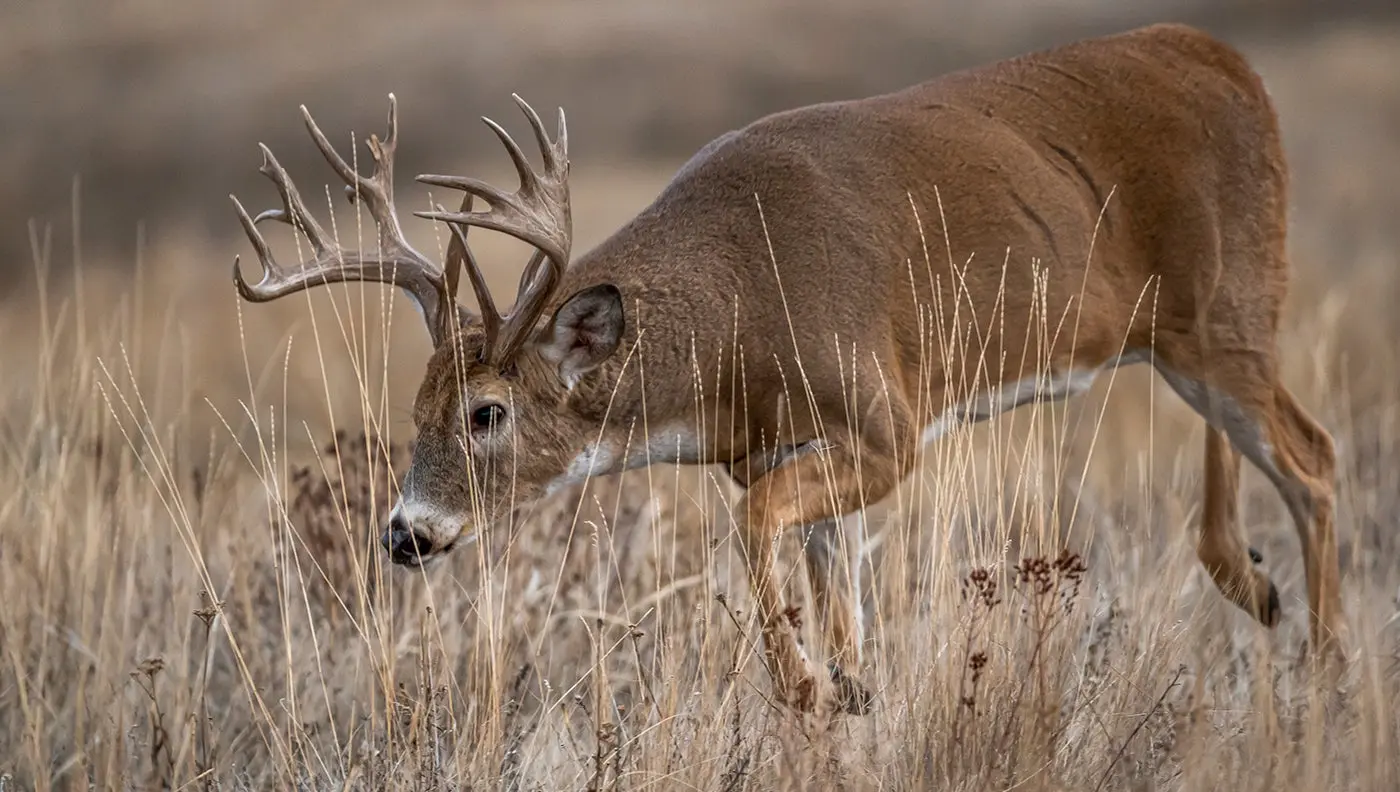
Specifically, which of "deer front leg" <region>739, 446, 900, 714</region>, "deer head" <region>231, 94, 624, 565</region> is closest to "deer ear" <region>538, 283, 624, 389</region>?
"deer head" <region>231, 94, 624, 565</region>

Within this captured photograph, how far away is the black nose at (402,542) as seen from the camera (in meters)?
6.27

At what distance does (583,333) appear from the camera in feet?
21.2

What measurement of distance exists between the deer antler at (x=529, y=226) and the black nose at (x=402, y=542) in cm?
64

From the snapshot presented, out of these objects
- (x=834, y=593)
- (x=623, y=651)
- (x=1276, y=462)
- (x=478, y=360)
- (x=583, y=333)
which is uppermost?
(x=583, y=333)

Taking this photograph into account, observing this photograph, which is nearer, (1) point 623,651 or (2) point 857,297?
(2) point 857,297

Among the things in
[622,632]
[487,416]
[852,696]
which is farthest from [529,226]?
[622,632]

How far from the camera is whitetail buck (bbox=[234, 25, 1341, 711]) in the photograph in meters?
6.39

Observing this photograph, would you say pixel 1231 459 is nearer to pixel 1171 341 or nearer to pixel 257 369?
pixel 1171 341

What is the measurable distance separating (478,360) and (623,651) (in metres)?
1.48

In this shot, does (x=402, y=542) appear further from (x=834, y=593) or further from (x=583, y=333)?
(x=834, y=593)

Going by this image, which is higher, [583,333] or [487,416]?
[583,333]

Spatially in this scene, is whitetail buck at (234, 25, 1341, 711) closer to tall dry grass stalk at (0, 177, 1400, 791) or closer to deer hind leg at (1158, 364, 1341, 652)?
deer hind leg at (1158, 364, 1341, 652)

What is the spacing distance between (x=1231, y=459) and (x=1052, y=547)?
247 centimetres

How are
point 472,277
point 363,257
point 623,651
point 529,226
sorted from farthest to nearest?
point 623,651, point 363,257, point 472,277, point 529,226
